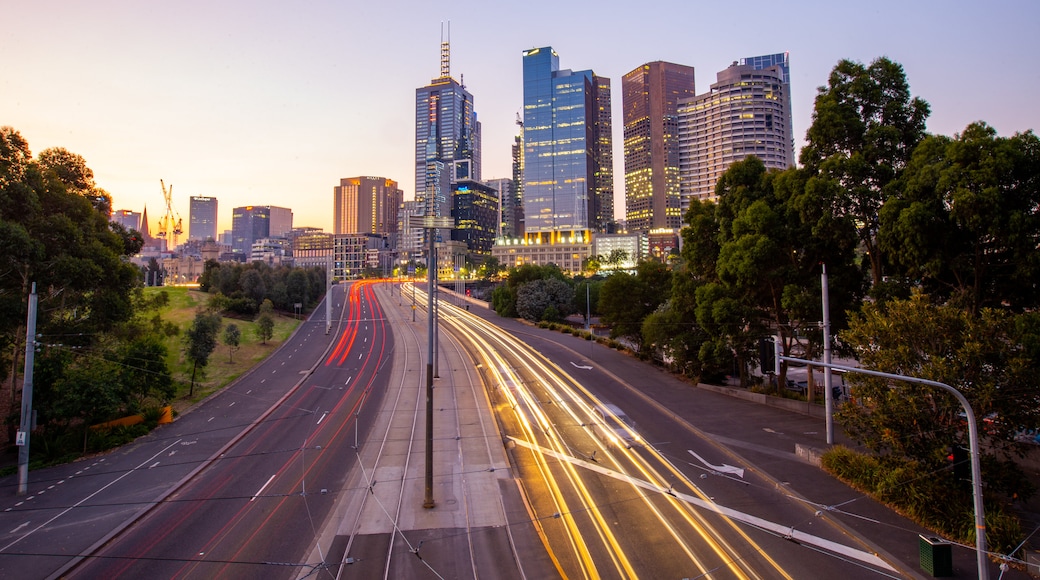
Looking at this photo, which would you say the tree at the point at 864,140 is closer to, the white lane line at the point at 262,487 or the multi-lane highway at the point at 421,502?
the multi-lane highway at the point at 421,502

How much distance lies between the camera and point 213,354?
165 ft

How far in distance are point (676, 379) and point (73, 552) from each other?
3642 cm

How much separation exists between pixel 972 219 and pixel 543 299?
62.5 metres

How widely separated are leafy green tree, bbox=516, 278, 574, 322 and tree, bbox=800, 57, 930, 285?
171 feet

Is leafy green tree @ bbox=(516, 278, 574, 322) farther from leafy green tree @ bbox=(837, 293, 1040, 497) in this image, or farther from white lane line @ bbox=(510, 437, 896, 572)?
leafy green tree @ bbox=(837, 293, 1040, 497)

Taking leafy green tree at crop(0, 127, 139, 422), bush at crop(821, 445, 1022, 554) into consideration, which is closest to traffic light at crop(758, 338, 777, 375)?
bush at crop(821, 445, 1022, 554)

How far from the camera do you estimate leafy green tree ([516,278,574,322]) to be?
265 feet

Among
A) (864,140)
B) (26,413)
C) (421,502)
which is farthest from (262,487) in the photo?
(864,140)

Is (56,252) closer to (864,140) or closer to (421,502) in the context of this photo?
(421,502)

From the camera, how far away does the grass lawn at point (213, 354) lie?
126 feet

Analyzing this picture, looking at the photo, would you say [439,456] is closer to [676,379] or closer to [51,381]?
[51,381]

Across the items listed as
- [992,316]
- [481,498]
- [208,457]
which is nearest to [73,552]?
[208,457]

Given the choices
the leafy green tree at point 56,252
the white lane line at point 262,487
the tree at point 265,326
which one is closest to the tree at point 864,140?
the white lane line at point 262,487

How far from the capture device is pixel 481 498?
19.1 meters
